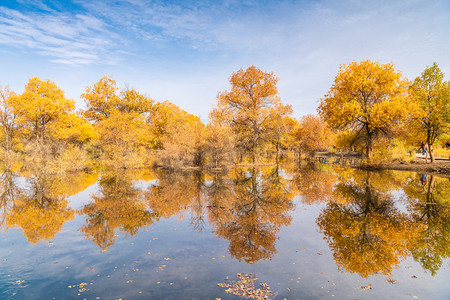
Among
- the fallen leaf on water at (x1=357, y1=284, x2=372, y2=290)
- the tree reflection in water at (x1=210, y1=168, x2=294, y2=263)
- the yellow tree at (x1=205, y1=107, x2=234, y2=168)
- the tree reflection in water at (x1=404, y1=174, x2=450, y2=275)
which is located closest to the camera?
the fallen leaf on water at (x1=357, y1=284, x2=372, y2=290)

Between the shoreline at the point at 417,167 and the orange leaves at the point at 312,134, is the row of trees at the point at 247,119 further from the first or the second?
the orange leaves at the point at 312,134

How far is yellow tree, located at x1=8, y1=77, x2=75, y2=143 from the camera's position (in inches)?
1391

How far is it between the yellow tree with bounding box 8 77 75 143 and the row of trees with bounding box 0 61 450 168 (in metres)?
0.12

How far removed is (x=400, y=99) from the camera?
26781 millimetres

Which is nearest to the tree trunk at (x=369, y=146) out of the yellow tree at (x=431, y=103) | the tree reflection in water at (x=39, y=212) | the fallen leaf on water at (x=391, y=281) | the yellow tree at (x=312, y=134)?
the yellow tree at (x=431, y=103)

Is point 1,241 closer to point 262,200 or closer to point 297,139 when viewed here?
point 262,200

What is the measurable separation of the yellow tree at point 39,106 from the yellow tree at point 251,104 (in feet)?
80.3

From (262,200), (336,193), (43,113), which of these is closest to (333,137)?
(336,193)

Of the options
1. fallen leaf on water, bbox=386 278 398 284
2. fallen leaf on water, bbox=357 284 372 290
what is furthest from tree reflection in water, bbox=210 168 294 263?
fallen leaf on water, bbox=386 278 398 284

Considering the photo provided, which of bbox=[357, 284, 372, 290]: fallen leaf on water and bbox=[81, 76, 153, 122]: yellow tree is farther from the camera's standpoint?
bbox=[81, 76, 153, 122]: yellow tree

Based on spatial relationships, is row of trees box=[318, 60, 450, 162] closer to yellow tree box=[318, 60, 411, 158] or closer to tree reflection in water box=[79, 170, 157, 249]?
yellow tree box=[318, 60, 411, 158]

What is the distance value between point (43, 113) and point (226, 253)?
4011 centimetres

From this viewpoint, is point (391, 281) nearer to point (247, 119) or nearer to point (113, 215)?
point (113, 215)

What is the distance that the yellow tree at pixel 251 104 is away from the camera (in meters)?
36.6
